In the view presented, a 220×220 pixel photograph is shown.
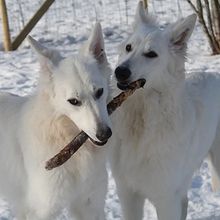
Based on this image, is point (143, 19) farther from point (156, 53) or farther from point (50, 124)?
point (50, 124)

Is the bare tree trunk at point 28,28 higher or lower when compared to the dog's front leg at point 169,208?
lower

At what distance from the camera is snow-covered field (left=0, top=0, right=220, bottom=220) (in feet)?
18.3

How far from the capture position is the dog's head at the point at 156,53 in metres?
4.34

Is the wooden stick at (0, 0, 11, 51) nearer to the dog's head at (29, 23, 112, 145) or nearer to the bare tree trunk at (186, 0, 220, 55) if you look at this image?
the bare tree trunk at (186, 0, 220, 55)

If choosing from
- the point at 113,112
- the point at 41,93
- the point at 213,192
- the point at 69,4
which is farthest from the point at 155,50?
the point at 69,4

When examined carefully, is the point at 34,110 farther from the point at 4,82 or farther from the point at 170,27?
the point at 4,82

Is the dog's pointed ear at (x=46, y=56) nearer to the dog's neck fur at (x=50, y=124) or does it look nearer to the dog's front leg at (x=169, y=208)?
the dog's neck fur at (x=50, y=124)

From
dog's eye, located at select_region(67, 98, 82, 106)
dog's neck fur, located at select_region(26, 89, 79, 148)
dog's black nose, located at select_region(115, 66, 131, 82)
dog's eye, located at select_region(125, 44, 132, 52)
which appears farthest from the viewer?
dog's eye, located at select_region(125, 44, 132, 52)

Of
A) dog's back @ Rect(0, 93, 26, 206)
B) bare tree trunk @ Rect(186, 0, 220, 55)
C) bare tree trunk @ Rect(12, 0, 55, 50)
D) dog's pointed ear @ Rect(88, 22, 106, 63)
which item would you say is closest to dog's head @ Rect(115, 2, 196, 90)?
dog's pointed ear @ Rect(88, 22, 106, 63)

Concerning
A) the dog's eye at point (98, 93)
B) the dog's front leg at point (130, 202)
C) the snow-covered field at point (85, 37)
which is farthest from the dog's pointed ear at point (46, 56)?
the snow-covered field at point (85, 37)

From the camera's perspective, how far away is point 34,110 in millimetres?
4062

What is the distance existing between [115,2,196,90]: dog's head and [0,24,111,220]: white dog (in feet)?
1.04

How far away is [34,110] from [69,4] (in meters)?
9.39

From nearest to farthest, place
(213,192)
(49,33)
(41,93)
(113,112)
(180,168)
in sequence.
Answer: (41,93) < (113,112) < (180,168) < (213,192) < (49,33)
